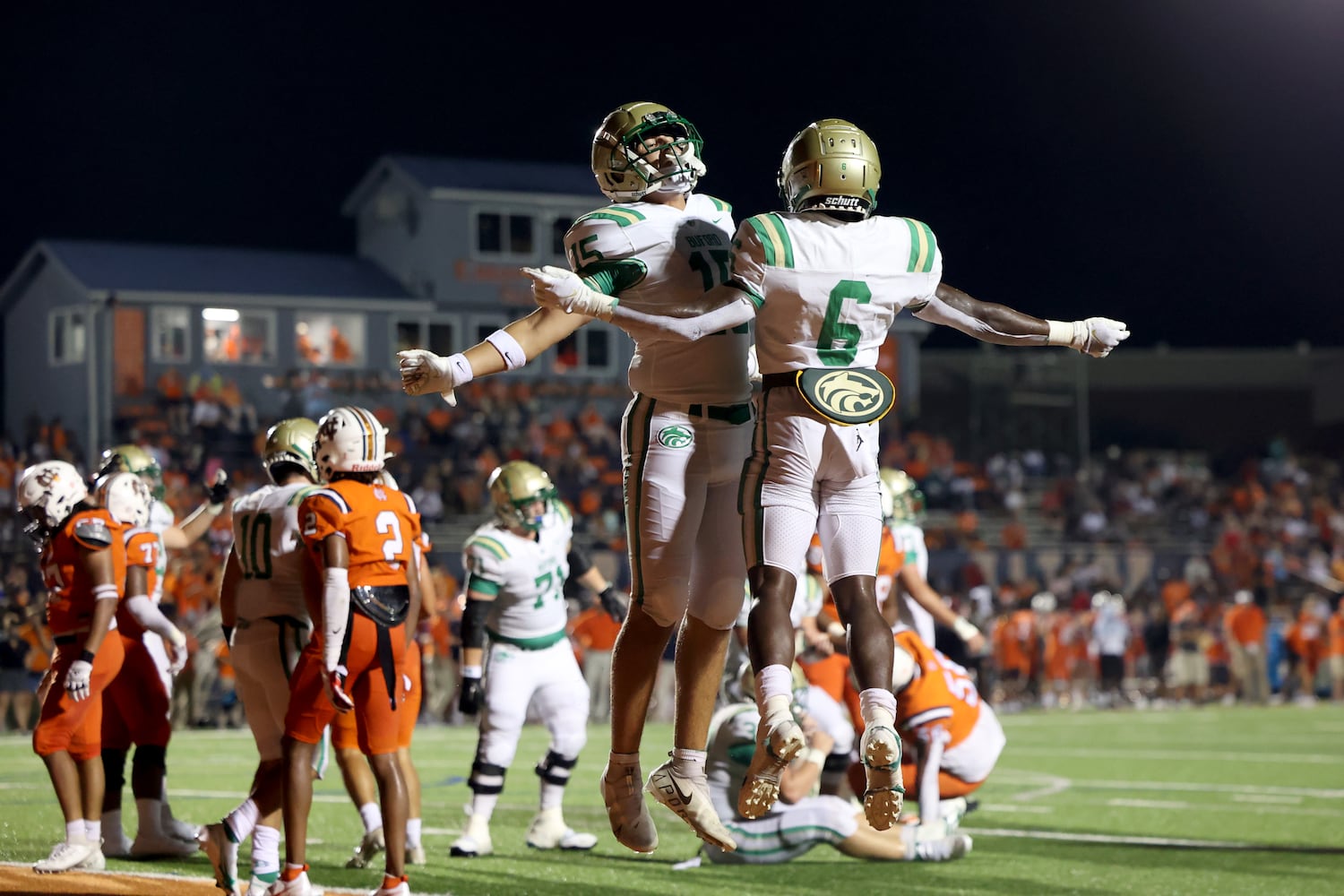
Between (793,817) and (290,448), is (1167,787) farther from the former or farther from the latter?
(290,448)

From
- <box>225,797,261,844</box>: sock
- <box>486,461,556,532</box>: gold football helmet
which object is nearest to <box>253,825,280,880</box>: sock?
<box>225,797,261,844</box>: sock

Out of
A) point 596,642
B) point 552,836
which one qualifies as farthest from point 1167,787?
point 596,642

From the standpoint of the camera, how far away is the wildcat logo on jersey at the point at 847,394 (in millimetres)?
4793

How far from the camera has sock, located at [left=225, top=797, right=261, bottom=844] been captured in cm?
644

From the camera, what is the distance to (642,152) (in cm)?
506

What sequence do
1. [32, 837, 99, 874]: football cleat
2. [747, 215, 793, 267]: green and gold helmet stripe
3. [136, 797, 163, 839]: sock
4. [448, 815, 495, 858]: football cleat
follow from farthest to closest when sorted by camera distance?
[448, 815, 495, 858]: football cleat → [136, 797, 163, 839]: sock → [32, 837, 99, 874]: football cleat → [747, 215, 793, 267]: green and gold helmet stripe

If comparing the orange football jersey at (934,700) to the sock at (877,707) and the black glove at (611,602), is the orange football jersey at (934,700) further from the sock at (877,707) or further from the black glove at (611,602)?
the sock at (877,707)

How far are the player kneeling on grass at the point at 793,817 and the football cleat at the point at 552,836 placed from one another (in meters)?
0.85

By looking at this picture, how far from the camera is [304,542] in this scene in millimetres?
6637

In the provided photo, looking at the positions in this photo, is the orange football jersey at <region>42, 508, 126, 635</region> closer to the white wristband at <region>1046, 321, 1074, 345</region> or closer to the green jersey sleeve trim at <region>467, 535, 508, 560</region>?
the green jersey sleeve trim at <region>467, 535, 508, 560</region>

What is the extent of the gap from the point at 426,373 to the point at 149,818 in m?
4.42

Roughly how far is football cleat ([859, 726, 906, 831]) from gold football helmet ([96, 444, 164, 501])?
4.71m

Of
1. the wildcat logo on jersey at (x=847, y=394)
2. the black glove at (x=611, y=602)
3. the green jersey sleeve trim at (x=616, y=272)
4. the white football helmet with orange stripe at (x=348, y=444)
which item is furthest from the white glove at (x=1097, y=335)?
the black glove at (x=611, y=602)

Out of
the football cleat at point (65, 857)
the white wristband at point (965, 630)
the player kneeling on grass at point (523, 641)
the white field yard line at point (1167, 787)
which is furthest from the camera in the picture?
the white field yard line at point (1167, 787)
